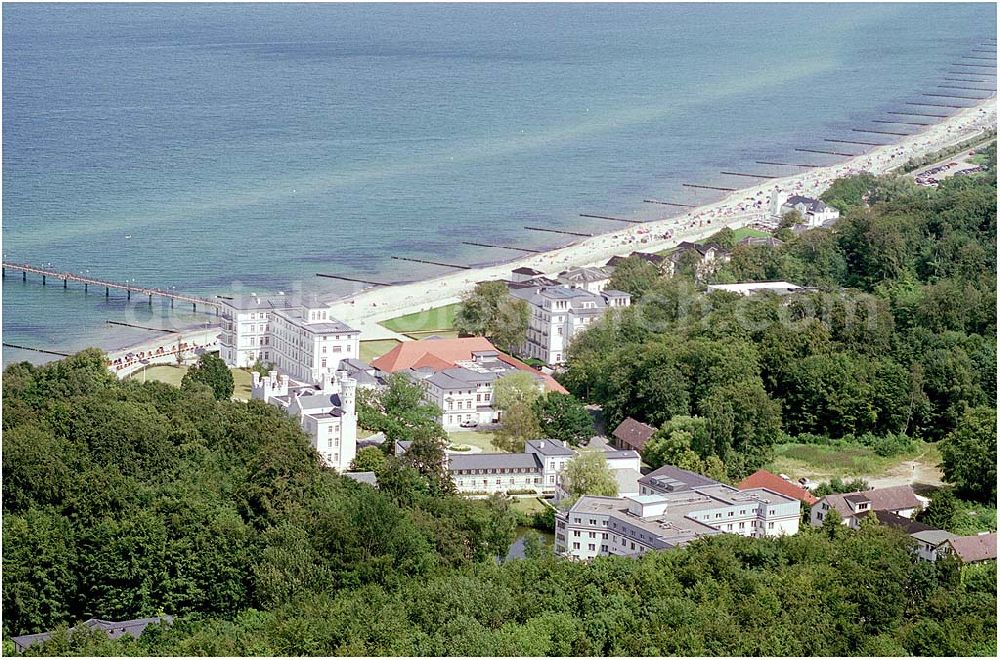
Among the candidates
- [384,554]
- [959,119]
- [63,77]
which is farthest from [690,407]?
[63,77]

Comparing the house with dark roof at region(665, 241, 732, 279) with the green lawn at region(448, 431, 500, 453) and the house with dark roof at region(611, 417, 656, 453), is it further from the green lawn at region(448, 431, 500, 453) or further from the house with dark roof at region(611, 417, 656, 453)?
the green lawn at region(448, 431, 500, 453)

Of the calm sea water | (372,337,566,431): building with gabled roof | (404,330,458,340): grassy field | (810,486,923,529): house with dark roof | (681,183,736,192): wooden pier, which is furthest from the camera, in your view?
(681,183,736,192): wooden pier

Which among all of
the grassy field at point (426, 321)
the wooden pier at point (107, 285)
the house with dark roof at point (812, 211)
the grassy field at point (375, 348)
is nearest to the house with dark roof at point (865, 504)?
the grassy field at point (375, 348)

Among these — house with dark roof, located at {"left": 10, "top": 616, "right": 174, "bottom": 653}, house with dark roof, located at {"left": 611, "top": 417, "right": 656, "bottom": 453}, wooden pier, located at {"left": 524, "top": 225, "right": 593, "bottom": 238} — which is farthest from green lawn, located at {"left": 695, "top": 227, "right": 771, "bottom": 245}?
house with dark roof, located at {"left": 10, "top": 616, "right": 174, "bottom": 653}

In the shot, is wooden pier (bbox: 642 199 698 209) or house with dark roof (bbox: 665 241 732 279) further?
wooden pier (bbox: 642 199 698 209)

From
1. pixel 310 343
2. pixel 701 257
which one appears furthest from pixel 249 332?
pixel 701 257

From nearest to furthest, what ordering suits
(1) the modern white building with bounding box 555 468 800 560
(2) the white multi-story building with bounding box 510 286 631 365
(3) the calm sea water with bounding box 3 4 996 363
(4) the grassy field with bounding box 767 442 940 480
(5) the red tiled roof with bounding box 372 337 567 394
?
(1) the modern white building with bounding box 555 468 800 560, (4) the grassy field with bounding box 767 442 940 480, (5) the red tiled roof with bounding box 372 337 567 394, (2) the white multi-story building with bounding box 510 286 631 365, (3) the calm sea water with bounding box 3 4 996 363

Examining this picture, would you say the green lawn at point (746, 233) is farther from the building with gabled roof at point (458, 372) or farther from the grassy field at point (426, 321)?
the building with gabled roof at point (458, 372)
